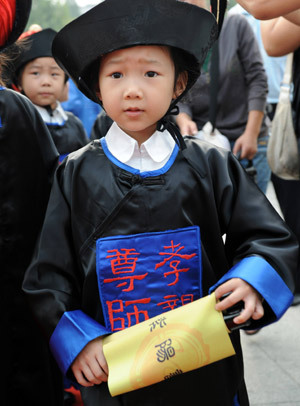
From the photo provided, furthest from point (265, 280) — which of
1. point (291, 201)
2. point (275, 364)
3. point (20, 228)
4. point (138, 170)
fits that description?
point (275, 364)

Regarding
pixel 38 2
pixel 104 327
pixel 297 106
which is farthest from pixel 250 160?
pixel 38 2

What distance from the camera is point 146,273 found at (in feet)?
5.74

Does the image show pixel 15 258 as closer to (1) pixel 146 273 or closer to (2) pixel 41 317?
(2) pixel 41 317

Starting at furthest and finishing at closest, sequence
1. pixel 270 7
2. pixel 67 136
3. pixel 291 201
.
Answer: pixel 67 136 → pixel 291 201 → pixel 270 7

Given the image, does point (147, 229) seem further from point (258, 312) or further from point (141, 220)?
point (258, 312)

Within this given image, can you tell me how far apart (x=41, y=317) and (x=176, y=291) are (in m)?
0.42

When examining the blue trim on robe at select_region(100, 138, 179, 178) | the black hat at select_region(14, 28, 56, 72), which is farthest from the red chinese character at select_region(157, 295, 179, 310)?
the black hat at select_region(14, 28, 56, 72)

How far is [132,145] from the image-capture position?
1.82m

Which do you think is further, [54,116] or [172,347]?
[54,116]

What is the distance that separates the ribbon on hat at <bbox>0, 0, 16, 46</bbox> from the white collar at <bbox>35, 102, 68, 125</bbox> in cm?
196

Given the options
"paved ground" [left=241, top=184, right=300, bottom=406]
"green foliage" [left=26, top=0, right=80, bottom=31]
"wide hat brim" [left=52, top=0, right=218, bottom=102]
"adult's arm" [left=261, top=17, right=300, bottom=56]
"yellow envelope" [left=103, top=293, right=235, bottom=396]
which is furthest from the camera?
"green foliage" [left=26, top=0, right=80, bottom=31]

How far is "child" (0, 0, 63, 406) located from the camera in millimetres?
2025

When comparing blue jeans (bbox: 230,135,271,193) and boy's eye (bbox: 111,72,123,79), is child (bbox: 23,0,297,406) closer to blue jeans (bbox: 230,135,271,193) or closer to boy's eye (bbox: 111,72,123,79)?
boy's eye (bbox: 111,72,123,79)

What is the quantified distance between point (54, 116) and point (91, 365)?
2.61 meters
